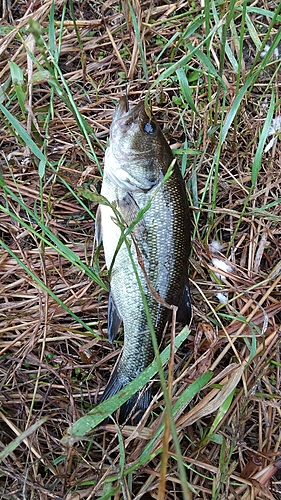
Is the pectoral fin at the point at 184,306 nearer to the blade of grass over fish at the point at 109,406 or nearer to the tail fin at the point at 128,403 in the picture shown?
the tail fin at the point at 128,403

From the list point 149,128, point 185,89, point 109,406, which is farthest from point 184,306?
point 185,89

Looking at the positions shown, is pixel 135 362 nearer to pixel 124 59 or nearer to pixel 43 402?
pixel 43 402

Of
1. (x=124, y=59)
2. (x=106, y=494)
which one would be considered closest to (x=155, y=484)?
(x=106, y=494)

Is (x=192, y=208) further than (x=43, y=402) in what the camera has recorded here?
Yes

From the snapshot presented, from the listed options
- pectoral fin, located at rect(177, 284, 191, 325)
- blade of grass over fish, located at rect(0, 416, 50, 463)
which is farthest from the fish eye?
blade of grass over fish, located at rect(0, 416, 50, 463)

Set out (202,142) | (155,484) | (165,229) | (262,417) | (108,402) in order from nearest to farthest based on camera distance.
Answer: (108,402) → (155,484) → (165,229) → (262,417) → (202,142)

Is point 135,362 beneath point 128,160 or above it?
beneath

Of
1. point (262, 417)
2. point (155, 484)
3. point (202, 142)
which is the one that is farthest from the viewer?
point (202, 142)
